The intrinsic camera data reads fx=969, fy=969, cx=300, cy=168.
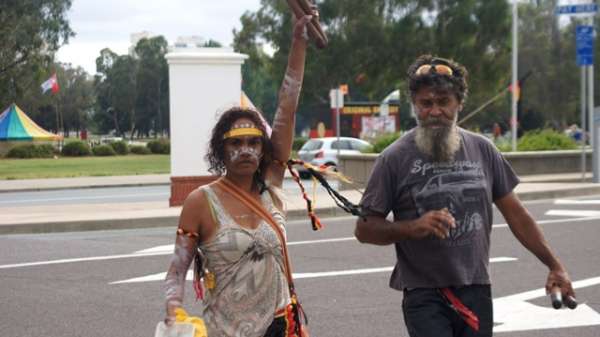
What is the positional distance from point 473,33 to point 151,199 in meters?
41.0

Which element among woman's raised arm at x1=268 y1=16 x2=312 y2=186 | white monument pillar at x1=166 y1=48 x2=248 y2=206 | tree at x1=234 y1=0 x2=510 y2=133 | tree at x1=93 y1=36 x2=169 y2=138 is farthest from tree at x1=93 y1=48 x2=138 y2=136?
woman's raised arm at x1=268 y1=16 x2=312 y2=186

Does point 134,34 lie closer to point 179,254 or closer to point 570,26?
point 570,26

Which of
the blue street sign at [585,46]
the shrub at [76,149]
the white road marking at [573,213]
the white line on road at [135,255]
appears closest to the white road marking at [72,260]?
the white line on road at [135,255]

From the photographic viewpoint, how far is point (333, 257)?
11305mm

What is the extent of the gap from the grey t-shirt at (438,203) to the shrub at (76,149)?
167 ft

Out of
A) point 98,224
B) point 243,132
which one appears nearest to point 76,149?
point 98,224

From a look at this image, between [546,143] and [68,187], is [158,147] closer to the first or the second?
[68,187]

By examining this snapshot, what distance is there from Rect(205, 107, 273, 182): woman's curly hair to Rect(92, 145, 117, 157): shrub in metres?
50.8

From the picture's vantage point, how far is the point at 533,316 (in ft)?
26.1

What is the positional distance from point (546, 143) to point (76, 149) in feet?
112

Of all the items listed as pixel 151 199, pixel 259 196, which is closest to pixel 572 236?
pixel 259 196

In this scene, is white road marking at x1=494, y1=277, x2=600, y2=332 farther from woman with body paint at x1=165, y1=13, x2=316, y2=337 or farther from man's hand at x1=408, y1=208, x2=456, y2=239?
woman with body paint at x1=165, y1=13, x2=316, y2=337

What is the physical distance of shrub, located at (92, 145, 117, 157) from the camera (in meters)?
53.9

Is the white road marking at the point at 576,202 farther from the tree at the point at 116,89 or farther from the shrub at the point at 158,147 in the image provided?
the tree at the point at 116,89
